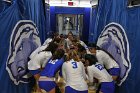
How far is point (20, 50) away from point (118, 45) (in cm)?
196

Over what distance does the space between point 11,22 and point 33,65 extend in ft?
4.33

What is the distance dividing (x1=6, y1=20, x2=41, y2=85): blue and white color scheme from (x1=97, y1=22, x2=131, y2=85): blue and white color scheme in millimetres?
1791

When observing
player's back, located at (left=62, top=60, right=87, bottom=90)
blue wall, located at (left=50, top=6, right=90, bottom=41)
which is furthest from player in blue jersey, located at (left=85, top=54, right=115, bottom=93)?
blue wall, located at (left=50, top=6, right=90, bottom=41)

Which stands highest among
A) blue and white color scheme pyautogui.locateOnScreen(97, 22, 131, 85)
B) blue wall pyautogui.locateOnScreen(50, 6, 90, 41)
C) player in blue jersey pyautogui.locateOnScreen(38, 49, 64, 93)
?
blue wall pyautogui.locateOnScreen(50, 6, 90, 41)

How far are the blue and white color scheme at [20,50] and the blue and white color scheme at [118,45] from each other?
1791mm

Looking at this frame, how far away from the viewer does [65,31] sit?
12.0 m

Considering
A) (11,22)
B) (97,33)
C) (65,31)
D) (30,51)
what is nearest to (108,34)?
(97,33)

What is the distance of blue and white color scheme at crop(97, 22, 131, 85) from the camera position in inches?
→ 164

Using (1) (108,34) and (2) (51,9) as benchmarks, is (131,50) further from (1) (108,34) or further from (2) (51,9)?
(2) (51,9)

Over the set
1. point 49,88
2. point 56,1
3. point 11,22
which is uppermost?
point 56,1

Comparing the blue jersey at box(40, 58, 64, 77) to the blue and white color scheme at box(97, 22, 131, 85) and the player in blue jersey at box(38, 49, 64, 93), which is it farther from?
the blue and white color scheme at box(97, 22, 131, 85)

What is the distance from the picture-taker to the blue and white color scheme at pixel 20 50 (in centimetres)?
376

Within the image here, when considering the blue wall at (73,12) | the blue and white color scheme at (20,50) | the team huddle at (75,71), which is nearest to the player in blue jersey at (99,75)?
the team huddle at (75,71)

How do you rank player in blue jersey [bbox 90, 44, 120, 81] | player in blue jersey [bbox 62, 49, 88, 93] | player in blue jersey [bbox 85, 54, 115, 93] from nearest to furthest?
player in blue jersey [bbox 62, 49, 88, 93] < player in blue jersey [bbox 85, 54, 115, 93] < player in blue jersey [bbox 90, 44, 120, 81]
